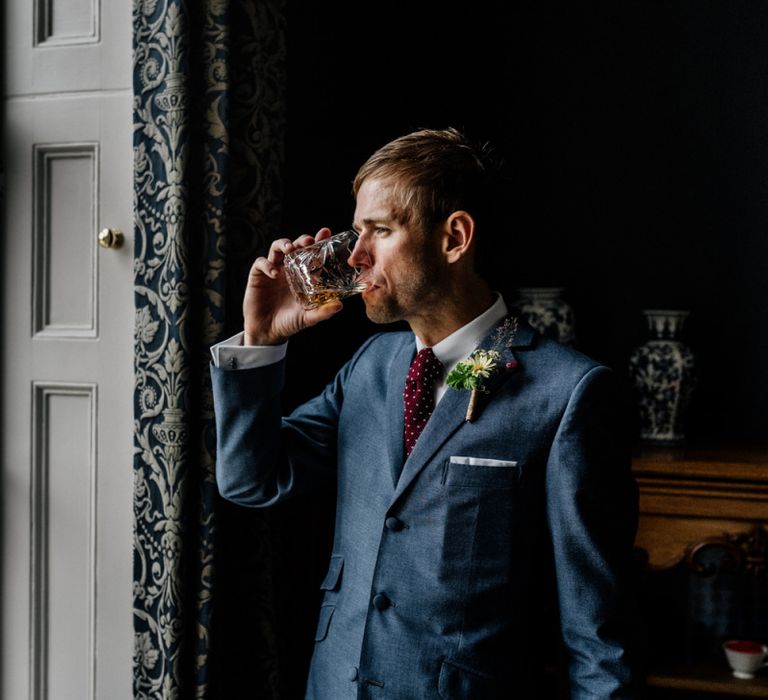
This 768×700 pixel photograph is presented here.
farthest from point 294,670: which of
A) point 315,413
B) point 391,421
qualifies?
point 391,421

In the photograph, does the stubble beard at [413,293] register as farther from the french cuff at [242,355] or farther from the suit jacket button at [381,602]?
the suit jacket button at [381,602]

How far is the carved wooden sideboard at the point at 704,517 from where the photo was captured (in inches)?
77.3

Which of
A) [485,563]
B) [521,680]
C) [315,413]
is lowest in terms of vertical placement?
[521,680]

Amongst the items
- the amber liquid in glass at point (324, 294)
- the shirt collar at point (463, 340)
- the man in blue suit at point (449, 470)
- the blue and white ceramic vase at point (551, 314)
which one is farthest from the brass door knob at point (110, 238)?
the blue and white ceramic vase at point (551, 314)

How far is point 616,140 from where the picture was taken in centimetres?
246

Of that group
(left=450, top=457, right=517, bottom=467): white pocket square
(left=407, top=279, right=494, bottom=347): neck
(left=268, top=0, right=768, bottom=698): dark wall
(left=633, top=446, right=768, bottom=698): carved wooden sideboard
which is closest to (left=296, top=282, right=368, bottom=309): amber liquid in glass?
(left=407, top=279, right=494, bottom=347): neck

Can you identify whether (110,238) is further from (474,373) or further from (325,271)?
(474,373)

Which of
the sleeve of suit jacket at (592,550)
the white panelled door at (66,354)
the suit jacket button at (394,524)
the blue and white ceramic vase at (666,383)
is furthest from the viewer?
the blue and white ceramic vase at (666,383)

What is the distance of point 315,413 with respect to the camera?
1705 millimetres

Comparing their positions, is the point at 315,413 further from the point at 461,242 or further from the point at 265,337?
the point at 461,242

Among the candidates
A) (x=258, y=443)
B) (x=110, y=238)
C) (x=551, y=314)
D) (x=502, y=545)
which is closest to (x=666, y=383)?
(x=551, y=314)

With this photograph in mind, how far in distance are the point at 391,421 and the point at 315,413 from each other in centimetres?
25

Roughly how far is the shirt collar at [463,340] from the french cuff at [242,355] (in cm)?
30

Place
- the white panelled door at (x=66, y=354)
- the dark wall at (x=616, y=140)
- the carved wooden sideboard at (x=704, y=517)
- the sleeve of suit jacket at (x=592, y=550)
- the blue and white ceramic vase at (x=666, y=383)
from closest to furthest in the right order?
1. the sleeve of suit jacket at (x=592, y=550)
2. the white panelled door at (x=66, y=354)
3. the carved wooden sideboard at (x=704, y=517)
4. the blue and white ceramic vase at (x=666, y=383)
5. the dark wall at (x=616, y=140)
